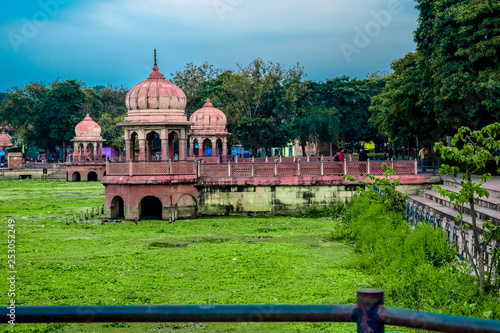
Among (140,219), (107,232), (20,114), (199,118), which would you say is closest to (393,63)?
(199,118)

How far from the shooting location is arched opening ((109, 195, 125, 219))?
25.2 meters

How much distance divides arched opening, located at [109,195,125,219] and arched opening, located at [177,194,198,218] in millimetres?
2597

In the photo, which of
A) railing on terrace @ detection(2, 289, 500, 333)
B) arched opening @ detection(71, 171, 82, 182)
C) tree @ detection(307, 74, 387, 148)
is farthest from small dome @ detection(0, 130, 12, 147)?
railing on terrace @ detection(2, 289, 500, 333)

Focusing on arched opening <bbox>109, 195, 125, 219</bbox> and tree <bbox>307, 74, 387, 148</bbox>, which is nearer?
arched opening <bbox>109, 195, 125, 219</bbox>

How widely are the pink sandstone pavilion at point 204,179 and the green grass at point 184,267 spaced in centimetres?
155

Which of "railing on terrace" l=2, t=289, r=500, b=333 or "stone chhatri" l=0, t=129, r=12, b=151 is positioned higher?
"stone chhatri" l=0, t=129, r=12, b=151

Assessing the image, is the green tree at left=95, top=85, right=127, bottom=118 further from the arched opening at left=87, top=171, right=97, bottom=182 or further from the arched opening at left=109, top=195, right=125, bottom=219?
the arched opening at left=109, top=195, right=125, bottom=219

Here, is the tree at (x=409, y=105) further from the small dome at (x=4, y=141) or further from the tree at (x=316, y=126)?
the small dome at (x=4, y=141)

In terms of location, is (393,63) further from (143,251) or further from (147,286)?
(147,286)

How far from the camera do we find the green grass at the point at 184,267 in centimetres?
1096

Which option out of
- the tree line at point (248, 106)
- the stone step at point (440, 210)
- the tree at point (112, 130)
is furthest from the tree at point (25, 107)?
the stone step at point (440, 210)

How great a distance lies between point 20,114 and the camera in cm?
7700

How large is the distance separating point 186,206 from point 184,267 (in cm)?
1095

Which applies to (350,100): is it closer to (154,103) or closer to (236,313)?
(154,103)
